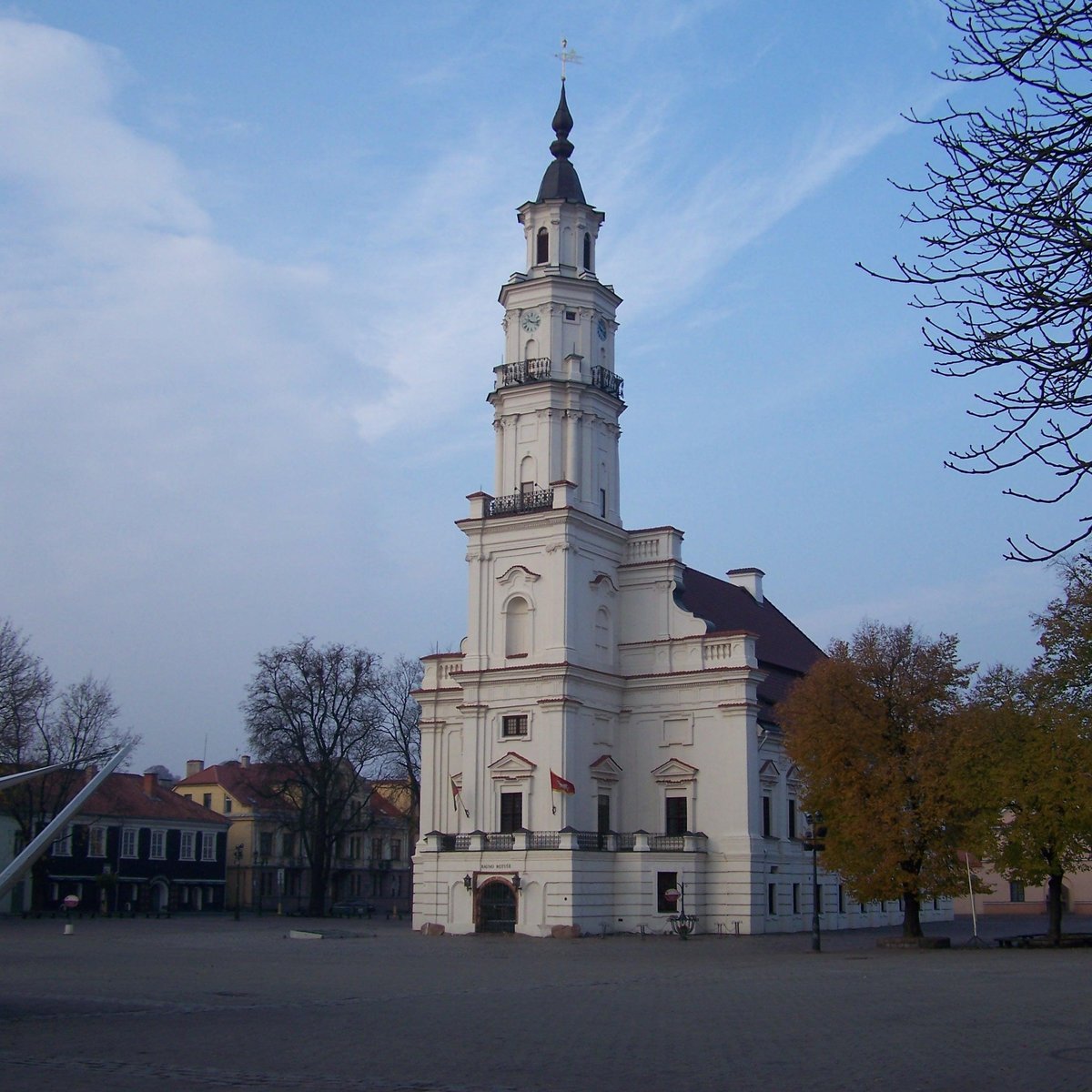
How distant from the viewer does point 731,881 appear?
55.2 meters

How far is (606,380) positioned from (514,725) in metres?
16.4

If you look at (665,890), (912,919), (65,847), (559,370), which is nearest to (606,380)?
(559,370)

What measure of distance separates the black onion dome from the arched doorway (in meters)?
30.9

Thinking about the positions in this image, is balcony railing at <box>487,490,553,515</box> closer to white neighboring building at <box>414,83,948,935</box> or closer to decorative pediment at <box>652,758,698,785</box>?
white neighboring building at <box>414,83,948,935</box>

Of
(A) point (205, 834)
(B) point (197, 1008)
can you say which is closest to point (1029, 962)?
Result: (B) point (197, 1008)

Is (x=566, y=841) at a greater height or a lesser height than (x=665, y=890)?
greater

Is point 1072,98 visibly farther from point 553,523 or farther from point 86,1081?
point 553,523

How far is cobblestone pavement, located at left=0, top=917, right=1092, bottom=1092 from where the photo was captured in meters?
14.3

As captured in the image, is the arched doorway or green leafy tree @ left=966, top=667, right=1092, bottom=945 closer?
green leafy tree @ left=966, top=667, right=1092, bottom=945

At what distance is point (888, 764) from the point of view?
42.6m

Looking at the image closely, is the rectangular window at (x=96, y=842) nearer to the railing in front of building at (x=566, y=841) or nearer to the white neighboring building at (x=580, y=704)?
the white neighboring building at (x=580, y=704)

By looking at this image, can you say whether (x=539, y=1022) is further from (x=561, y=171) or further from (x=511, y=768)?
(x=561, y=171)

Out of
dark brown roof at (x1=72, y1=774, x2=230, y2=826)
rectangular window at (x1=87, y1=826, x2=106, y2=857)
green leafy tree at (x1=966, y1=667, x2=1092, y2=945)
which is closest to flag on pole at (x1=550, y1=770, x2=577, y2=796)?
green leafy tree at (x1=966, y1=667, x2=1092, y2=945)

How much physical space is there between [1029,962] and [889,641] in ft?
43.6
